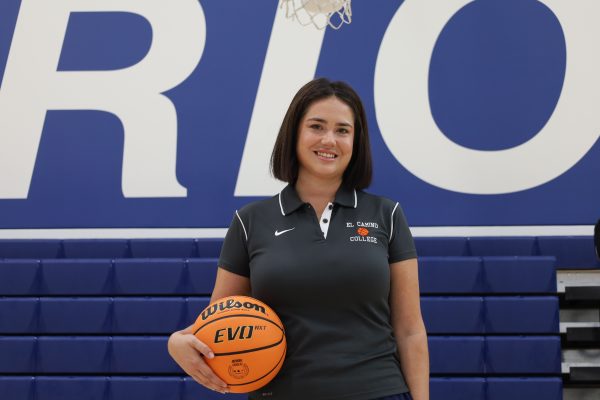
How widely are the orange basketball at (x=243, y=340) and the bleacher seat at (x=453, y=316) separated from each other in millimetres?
2660

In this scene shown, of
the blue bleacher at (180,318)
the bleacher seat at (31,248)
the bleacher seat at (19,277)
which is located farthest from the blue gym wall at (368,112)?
the bleacher seat at (19,277)

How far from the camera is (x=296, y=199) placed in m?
1.38

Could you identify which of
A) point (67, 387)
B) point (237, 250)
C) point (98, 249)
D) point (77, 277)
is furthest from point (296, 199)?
point (98, 249)

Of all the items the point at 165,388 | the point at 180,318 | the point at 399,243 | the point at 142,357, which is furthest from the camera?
the point at 180,318

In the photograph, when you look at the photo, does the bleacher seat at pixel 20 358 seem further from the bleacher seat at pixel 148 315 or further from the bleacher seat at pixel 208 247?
the bleacher seat at pixel 208 247

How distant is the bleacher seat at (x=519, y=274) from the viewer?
395cm

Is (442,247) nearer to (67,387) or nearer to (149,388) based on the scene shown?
(149,388)

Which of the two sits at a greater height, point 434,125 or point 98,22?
point 98,22

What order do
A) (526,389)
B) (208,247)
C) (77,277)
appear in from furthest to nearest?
(208,247)
(77,277)
(526,389)

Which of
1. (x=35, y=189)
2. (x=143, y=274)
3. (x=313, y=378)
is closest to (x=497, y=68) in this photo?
(x=143, y=274)

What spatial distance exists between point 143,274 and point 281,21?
1.93m

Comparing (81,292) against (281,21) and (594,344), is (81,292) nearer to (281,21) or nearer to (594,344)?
(281,21)

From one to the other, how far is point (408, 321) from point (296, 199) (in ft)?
1.05

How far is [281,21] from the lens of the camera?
4746 millimetres
